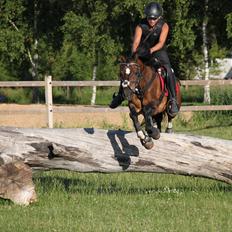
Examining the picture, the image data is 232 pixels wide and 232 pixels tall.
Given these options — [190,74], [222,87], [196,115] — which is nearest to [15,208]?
[196,115]

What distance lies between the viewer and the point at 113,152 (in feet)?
31.9

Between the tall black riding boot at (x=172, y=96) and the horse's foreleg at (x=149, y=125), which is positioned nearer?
the horse's foreleg at (x=149, y=125)

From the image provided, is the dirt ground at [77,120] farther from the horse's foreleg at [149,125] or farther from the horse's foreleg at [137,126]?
the horse's foreleg at [137,126]

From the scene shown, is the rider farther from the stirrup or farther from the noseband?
the stirrup

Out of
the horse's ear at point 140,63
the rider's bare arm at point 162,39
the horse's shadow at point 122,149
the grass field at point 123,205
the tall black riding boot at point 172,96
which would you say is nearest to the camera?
the grass field at point 123,205

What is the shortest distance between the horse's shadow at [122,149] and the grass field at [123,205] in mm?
481

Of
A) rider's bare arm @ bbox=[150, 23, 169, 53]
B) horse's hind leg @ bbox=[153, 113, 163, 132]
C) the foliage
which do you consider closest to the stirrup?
horse's hind leg @ bbox=[153, 113, 163, 132]

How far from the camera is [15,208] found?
8.73 metres

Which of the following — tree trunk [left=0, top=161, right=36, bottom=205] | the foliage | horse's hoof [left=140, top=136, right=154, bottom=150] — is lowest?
the foliage

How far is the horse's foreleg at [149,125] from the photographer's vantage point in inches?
379

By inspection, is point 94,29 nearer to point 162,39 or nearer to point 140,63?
point 162,39

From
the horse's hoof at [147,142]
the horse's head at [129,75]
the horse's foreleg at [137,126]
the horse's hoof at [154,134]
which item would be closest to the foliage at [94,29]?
the horse's foreleg at [137,126]

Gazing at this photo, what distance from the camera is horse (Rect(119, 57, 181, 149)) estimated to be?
9.47m

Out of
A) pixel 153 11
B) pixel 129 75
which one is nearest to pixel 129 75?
pixel 129 75
